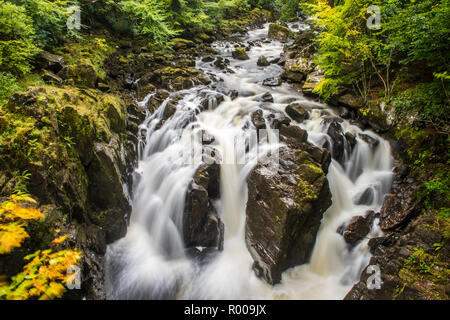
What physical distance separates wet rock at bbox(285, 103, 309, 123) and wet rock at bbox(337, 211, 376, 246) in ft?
13.2

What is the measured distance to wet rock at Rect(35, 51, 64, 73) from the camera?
6.38 metres

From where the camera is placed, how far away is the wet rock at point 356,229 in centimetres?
551

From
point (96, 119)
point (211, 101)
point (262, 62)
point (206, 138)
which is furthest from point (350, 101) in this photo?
point (96, 119)

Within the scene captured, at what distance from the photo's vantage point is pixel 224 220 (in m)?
6.14

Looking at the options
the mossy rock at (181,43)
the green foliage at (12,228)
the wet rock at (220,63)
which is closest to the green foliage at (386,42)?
the wet rock at (220,63)

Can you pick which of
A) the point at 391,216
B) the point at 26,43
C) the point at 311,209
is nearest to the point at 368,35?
the point at 391,216

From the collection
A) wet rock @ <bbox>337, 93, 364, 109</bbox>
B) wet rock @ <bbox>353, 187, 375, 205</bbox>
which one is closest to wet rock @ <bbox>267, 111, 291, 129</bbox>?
wet rock @ <bbox>337, 93, 364, 109</bbox>

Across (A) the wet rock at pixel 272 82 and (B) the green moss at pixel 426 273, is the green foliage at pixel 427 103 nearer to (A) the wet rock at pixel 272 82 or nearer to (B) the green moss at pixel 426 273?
(B) the green moss at pixel 426 273

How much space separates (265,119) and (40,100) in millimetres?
6279

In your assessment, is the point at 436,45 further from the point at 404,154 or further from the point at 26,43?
the point at 26,43

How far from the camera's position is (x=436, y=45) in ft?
16.8

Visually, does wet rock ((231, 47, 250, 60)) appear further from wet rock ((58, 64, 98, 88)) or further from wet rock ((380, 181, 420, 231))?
wet rock ((380, 181, 420, 231))

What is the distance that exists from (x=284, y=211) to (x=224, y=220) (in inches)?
79.6

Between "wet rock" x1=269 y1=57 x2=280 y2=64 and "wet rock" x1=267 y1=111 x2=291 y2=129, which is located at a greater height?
"wet rock" x1=269 y1=57 x2=280 y2=64
